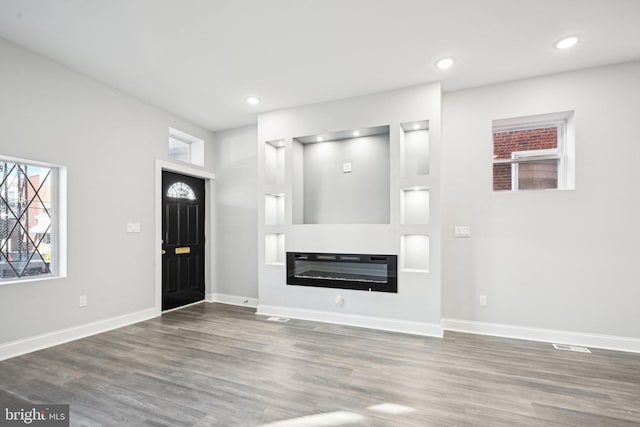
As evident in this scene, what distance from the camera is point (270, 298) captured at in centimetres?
418

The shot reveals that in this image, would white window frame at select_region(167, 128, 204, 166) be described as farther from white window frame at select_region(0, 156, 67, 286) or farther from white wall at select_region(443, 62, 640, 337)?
white wall at select_region(443, 62, 640, 337)

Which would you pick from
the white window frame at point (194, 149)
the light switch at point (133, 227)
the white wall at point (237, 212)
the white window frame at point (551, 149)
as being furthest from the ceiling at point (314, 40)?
the light switch at point (133, 227)

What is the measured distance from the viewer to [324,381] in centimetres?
229

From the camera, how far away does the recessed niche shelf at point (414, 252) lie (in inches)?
140

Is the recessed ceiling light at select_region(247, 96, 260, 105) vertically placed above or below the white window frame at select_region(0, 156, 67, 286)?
above

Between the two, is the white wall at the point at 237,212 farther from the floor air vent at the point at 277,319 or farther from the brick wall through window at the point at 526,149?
the brick wall through window at the point at 526,149

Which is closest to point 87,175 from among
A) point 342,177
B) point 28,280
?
point 28,280

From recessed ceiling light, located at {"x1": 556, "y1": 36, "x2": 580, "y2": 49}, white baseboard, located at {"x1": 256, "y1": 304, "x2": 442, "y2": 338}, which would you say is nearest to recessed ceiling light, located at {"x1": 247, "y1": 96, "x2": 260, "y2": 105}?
white baseboard, located at {"x1": 256, "y1": 304, "x2": 442, "y2": 338}

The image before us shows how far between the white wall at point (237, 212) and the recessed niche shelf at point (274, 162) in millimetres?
464

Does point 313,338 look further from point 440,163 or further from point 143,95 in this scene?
point 143,95

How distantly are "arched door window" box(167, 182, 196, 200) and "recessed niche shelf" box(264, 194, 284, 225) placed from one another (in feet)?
4.57

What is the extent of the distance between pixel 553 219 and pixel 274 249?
348cm

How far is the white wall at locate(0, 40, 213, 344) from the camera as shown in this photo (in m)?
2.76

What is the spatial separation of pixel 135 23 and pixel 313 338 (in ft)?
11.1
